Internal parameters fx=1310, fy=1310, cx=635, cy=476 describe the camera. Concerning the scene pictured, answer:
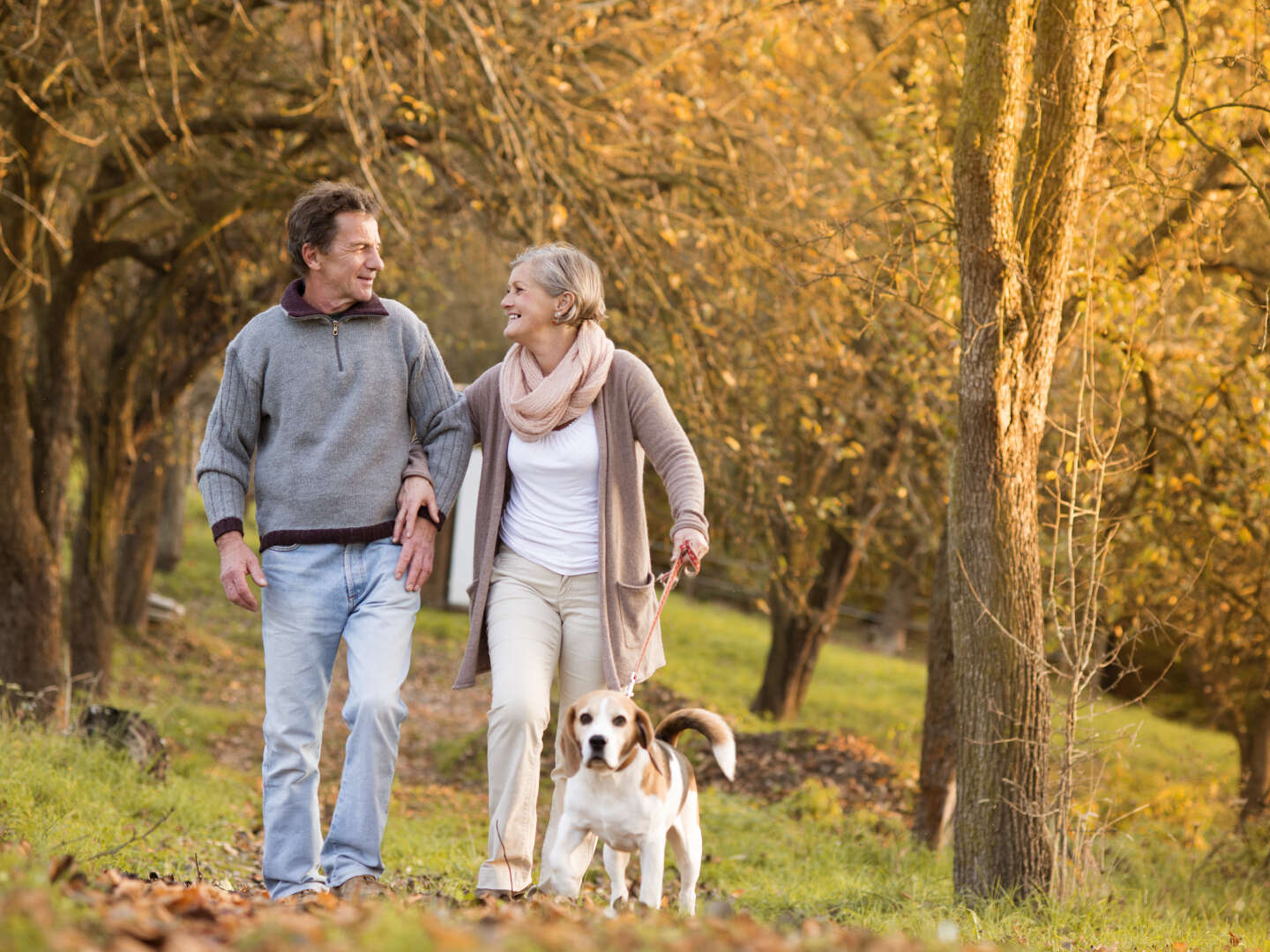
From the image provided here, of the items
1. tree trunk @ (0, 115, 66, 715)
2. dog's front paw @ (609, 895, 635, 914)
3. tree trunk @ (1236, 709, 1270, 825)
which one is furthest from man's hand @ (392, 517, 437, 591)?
tree trunk @ (1236, 709, 1270, 825)

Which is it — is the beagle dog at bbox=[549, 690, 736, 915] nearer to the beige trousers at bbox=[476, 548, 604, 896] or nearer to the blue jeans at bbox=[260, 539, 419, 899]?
the beige trousers at bbox=[476, 548, 604, 896]

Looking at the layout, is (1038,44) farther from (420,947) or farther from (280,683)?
(420,947)

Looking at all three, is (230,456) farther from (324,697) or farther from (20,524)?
(20,524)

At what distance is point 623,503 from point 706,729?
0.90 metres

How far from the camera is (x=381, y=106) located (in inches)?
383

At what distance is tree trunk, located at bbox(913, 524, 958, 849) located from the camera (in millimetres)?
8539

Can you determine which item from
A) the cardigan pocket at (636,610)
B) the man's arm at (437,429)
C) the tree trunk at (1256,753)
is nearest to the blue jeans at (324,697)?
the man's arm at (437,429)

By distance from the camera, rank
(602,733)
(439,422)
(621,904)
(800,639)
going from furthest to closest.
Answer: (800,639) → (439,422) → (621,904) → (602,733)

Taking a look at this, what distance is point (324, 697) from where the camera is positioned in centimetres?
454

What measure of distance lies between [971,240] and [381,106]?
18.2 feet

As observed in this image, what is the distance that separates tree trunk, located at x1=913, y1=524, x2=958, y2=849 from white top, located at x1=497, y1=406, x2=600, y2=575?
14.7ft

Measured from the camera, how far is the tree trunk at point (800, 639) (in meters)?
13.8

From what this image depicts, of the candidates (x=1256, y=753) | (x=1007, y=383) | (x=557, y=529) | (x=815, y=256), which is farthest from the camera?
(x=1256, y=753)

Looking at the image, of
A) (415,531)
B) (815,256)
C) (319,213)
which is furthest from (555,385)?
(815,256)
